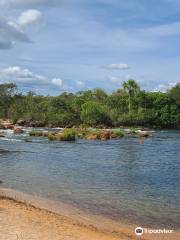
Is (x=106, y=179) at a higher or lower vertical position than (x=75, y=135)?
lower

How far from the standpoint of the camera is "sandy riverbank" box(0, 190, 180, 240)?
51.6 ft

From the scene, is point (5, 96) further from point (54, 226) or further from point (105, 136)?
point (54, 226)

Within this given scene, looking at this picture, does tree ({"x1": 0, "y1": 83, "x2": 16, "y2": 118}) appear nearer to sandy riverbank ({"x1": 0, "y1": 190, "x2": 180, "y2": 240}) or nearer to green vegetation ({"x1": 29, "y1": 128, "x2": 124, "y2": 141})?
green vegetation ({"x1": 29, "y1": 128, "x2": 124, "y2": 141})

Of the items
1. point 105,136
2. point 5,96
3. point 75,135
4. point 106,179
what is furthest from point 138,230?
point 5,96

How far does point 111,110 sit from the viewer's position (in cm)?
11906

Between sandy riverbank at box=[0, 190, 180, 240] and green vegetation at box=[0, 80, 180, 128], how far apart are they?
8752cm

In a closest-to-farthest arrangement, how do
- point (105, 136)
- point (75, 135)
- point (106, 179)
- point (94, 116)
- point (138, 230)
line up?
point (138, 230)
point (106, 179)
point (105, 136)
point (75, 135)
point (94, 116)

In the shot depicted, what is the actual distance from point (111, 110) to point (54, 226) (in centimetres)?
10225

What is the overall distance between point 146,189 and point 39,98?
124245 millimetres

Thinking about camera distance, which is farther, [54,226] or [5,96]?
[5,96]

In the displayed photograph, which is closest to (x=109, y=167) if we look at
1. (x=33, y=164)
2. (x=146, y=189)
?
(x=33, y=164)

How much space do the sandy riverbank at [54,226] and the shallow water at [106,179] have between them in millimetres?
1512

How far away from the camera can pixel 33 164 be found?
3878 centimetres

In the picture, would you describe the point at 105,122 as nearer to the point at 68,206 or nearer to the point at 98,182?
the point at 98,182
